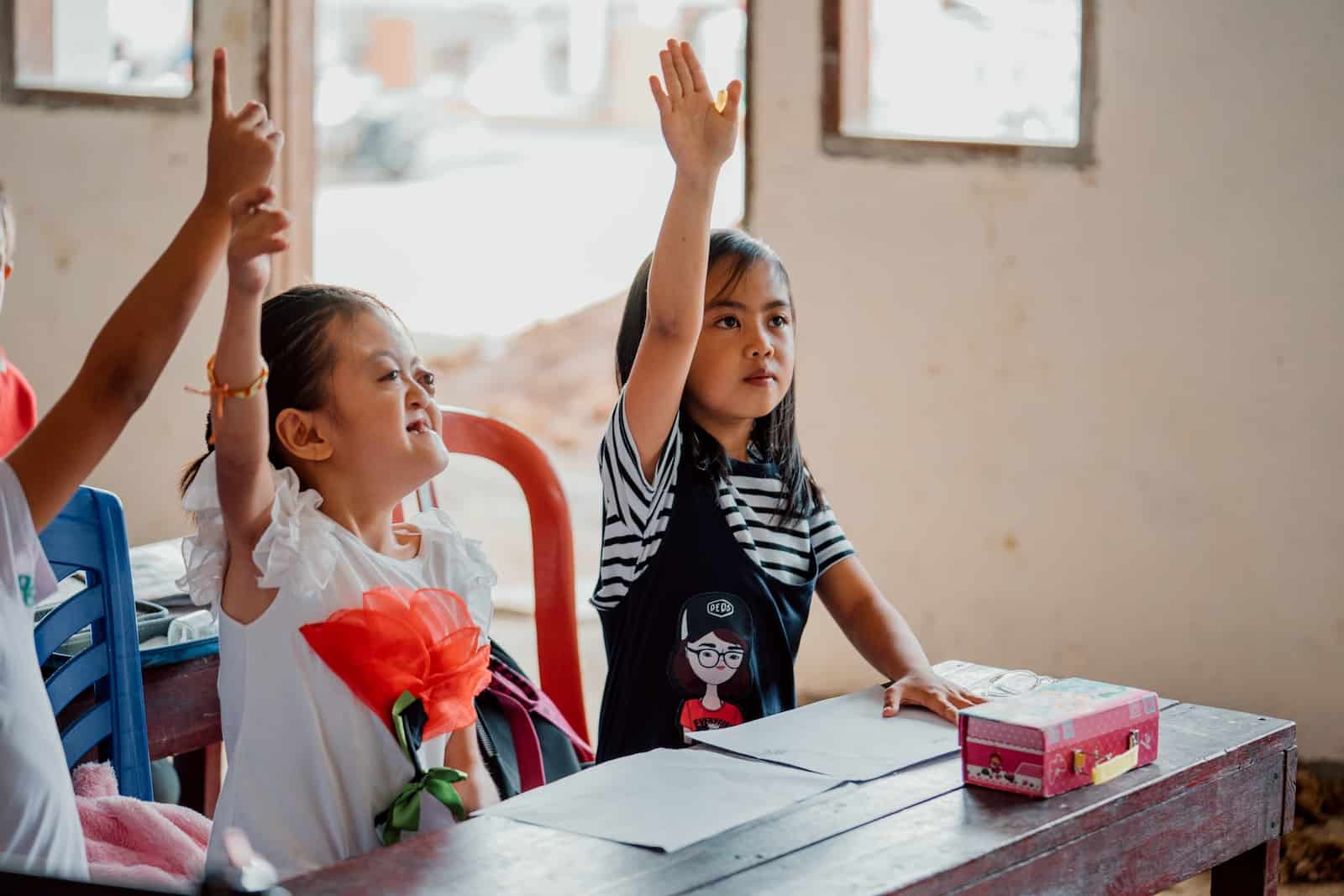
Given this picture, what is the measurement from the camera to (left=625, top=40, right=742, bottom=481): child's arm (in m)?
1.36

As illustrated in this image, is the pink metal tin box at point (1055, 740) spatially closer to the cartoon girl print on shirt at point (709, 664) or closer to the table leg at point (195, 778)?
the cartoon girl print on shirt at point (709, 664)

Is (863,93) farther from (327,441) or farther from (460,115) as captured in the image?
(460,115)

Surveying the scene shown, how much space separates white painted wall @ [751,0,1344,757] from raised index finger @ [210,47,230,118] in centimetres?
219

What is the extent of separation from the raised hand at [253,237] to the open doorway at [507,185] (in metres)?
4.00

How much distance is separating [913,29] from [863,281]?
1.89 feet

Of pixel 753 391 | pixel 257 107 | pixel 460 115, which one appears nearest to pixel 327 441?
pixel 257 107

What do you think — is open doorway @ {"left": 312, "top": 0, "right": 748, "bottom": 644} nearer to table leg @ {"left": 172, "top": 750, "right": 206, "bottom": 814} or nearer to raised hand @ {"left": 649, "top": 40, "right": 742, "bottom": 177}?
table leg @ {"left": 172, "top": 750, "right": 206, "bottom": 814}

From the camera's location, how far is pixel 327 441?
133 centimetres

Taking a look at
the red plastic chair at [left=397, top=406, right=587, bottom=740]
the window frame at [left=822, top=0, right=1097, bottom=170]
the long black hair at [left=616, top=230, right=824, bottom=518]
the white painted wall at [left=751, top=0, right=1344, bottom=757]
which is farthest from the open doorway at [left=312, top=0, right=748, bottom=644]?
the long black hair at [left=616, top=230, right=824, bottom=518]

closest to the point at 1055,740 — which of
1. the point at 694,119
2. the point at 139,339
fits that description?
the point at 694,119

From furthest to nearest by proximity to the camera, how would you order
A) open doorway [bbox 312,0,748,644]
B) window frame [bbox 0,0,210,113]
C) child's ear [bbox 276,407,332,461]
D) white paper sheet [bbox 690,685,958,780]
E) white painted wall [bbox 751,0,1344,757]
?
open doorway [bbox 312,0,748,644]
window frame [bbox 0,0,210,113]
white painted wall [bbox 751,0,1344,757]
child's ear [bbox 276,407,332,461]
white paper sheet [bbox 690,685,958,780]

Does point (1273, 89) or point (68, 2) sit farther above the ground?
point (68, 2)

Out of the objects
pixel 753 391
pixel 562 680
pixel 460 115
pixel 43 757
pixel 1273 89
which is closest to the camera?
pixel 43 757

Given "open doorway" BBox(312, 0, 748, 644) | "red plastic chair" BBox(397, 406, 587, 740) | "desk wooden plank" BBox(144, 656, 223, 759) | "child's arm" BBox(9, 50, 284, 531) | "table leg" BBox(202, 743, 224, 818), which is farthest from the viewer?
"open doorway" BBox(312, 0, 748, 644)
